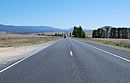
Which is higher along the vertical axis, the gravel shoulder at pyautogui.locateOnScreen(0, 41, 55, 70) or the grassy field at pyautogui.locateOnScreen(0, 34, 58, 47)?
the gravel shoulder at pyautogui.locateOnScreen(0, 41, 55, 70)

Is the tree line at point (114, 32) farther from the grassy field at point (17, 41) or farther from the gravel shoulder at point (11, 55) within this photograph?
the gravel shoulder at point (11, 55)

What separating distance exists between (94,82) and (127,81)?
1.17 meters

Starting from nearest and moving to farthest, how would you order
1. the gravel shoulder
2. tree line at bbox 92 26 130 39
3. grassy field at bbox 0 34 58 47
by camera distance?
the gravel shoulder, grassy field at bbox 0 34 58 47, tree line at bbox 92 26 130 39

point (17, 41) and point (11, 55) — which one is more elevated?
point (11, 55)

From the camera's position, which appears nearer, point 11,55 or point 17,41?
point 11,55

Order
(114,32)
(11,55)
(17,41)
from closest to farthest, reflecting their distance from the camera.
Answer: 1. (11,55)
2. (17,41)
3. (114,32)

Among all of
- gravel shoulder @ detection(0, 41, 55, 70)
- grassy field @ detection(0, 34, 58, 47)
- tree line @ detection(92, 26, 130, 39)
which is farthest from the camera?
tree line @ detection(92, 26, 130, 39)

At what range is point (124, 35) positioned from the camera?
178375 mm

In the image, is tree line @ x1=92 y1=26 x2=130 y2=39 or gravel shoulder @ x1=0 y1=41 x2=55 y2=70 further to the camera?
tree line @ x1=92 y1=26 x2=130 y2=39

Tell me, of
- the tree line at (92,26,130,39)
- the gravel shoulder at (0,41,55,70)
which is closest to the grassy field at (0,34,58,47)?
the gravel shoulder at (0,41,55,70)

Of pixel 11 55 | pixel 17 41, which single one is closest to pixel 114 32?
pixel 17 41

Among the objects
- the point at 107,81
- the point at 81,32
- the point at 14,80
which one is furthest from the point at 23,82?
the point at 81,32

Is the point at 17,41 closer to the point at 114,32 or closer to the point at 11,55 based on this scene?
the point at 11,55

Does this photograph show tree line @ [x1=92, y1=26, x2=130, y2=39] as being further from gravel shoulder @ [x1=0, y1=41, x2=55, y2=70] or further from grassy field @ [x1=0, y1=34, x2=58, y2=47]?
gravel shoulder @ [x1=0, y1=41, x2=55, y2=70]
